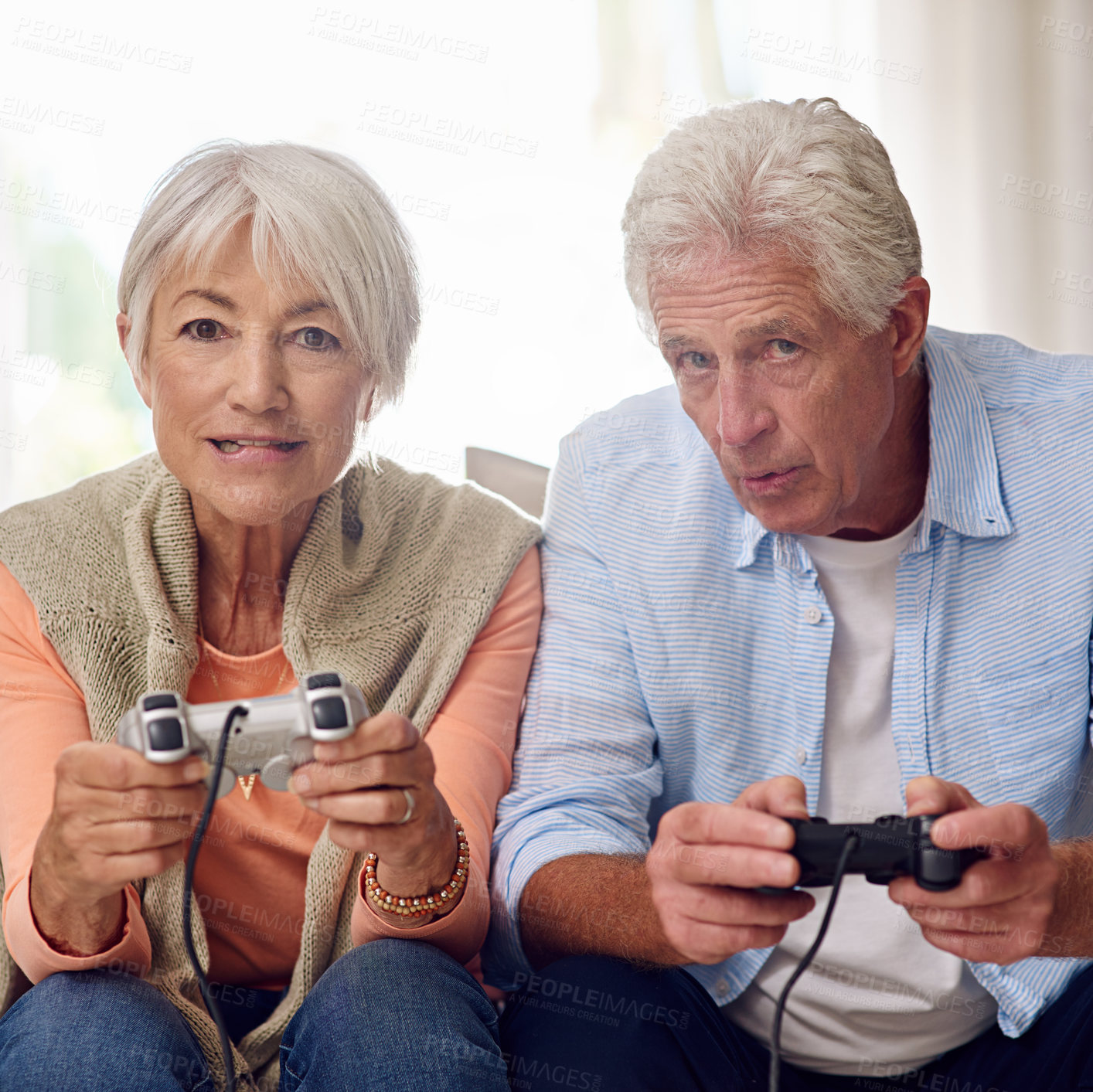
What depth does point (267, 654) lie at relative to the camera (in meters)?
1.17

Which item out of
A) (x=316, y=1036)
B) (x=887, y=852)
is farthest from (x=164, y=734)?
(x=887, y=852)

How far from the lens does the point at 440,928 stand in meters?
0.99

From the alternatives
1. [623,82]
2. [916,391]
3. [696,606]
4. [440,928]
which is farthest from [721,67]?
[440,928]

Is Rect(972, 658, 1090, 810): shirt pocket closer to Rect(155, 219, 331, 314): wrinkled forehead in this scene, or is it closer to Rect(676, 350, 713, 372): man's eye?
Rect(676, 350, 713, 372): man's eye

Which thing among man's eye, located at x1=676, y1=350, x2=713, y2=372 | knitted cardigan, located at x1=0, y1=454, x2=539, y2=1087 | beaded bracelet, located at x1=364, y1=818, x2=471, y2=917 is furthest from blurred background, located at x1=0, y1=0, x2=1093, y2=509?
beaded bracelet, located at x1=364, y1=818, x2=471, y2=917

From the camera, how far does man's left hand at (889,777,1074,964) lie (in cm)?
→ 79

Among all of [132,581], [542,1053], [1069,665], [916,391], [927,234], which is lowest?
[542,1053]

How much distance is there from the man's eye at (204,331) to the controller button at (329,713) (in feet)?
1.51

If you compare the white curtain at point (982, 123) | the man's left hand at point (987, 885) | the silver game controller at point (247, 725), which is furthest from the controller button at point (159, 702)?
the white curtain at point (982, 123)

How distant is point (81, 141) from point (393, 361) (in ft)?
5.31

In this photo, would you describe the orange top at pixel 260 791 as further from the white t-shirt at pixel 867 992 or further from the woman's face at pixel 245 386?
the white t-shirt at pixel 867 992

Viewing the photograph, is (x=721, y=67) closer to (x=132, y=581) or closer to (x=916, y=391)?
(x=916, y=391)

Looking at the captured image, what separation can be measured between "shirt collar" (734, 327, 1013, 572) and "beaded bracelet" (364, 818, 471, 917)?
1.44 feet

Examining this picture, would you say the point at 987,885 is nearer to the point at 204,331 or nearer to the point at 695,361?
the point at 695,361
